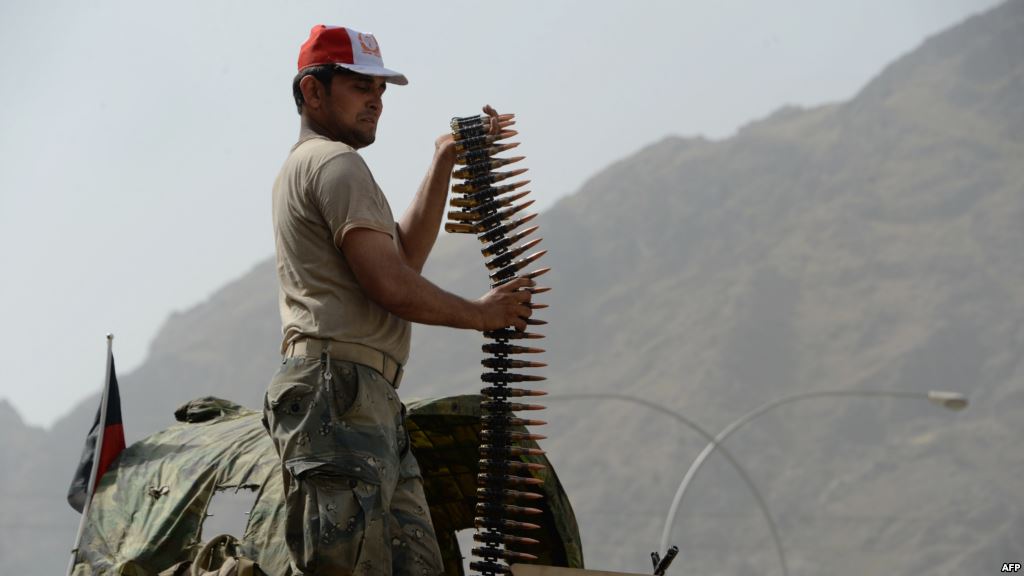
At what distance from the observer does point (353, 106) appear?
307 inches

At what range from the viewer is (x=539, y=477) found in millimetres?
9125

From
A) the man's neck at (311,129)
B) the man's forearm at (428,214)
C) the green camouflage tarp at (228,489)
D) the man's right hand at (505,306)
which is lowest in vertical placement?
the green camouflage tarp at (228,489)

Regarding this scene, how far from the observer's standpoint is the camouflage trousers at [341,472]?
7113 millimetres

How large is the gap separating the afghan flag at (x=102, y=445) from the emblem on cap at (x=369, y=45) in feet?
12.2

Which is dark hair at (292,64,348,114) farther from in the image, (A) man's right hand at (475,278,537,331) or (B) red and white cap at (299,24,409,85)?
(A) man's right hand at (475,278,537,331)

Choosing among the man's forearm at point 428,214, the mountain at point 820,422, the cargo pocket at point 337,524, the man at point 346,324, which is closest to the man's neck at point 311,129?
the man at point 346,324

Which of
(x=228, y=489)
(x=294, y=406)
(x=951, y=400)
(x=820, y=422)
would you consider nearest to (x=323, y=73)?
(x=294, y=406)

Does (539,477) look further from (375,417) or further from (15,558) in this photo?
(15,558)

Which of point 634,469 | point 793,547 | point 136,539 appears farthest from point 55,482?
point 136,539

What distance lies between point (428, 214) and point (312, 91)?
3.30 feet

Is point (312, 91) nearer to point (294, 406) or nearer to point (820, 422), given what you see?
point (294, 406)

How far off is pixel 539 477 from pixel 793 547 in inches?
5466

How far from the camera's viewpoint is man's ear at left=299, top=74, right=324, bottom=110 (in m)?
7.79

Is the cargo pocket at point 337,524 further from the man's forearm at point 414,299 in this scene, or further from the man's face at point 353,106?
the man's face at point 353,106
